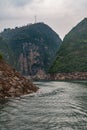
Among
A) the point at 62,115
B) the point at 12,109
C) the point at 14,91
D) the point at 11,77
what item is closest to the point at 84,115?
the point at 62,115

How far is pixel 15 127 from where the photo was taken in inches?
1596

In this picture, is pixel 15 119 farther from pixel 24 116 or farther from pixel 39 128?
pixel 39 128

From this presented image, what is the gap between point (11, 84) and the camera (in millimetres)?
84875

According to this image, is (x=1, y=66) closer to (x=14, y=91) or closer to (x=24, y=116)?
(x=14, y=91)

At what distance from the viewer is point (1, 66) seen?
294 feet

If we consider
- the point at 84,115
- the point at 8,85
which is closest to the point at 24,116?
the point at 84,115

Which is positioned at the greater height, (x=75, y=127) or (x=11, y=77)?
(x=11, y=77)

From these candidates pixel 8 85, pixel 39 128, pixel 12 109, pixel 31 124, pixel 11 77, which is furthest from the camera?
pixel 11 77

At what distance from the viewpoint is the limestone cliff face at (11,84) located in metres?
80.1

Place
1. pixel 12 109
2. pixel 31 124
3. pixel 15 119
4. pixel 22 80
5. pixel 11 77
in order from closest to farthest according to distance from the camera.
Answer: pixel 31 124
pixel 15 119
pixel 12 109
pixel 11 77
pixel 22 80

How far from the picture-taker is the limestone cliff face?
263ft

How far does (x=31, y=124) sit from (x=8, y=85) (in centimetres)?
4099

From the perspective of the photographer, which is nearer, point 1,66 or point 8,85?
point 8,85

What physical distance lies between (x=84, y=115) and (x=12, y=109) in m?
13.8
